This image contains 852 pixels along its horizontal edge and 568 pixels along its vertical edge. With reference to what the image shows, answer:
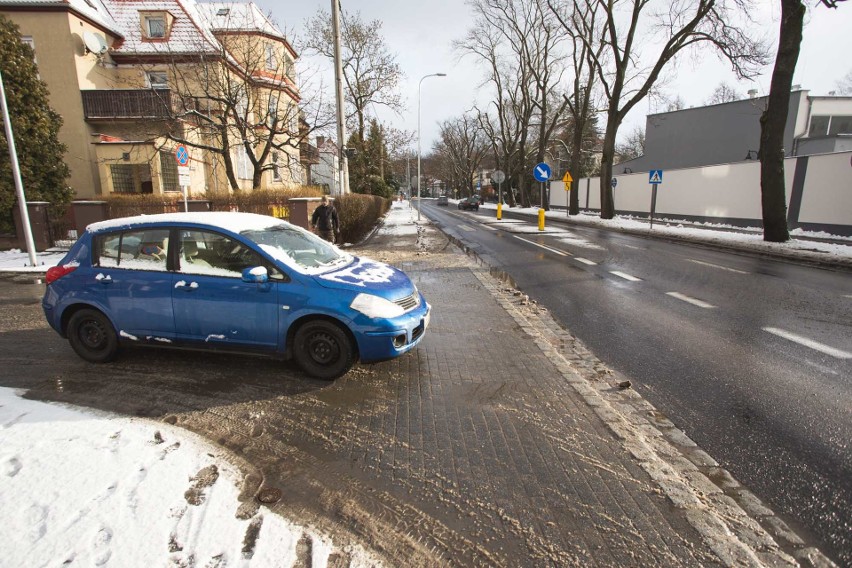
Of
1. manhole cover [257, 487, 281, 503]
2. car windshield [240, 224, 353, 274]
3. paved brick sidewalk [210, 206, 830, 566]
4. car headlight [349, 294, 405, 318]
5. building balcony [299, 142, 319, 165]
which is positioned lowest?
paved brick sidewalk [210, 206, 830, 566]

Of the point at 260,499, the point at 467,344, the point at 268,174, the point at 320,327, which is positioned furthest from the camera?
the point at 268,174

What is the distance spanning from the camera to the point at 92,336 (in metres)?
5.05

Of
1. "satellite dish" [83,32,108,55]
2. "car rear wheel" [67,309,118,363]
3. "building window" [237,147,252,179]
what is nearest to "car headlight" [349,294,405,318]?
"car rear wheel" [67,309,118,363]

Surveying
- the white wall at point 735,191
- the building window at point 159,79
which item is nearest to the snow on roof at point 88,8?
the building window at point 159,79

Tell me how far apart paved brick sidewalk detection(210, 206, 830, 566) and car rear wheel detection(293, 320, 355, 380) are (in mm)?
208

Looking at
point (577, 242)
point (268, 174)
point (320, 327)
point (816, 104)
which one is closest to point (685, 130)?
point (816, 104)

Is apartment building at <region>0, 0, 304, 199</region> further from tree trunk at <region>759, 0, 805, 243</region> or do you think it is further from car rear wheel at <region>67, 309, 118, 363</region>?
tree trunk at <region>759, 0, 805, 243</region>

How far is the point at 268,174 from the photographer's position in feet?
103

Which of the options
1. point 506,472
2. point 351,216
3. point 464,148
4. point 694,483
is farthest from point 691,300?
point 464,148

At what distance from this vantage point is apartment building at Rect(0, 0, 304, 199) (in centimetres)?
1917

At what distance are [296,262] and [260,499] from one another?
2.52 metres

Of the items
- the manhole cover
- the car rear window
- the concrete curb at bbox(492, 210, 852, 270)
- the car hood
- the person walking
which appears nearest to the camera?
the manhole cover

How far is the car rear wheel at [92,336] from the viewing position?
4957 millimetres

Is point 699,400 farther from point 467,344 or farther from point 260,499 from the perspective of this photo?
point 260,499
